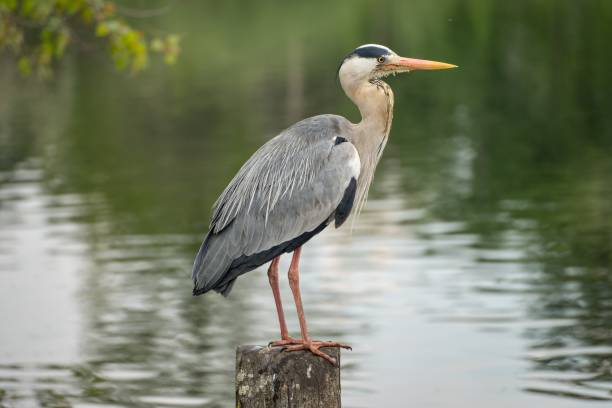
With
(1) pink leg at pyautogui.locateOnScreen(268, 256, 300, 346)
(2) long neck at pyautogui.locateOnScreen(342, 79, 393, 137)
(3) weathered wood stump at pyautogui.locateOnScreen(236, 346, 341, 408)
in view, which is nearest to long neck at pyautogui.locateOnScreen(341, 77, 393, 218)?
(2) long neck at pyautogui.locateOnScreen(342, 79, 393, 137)

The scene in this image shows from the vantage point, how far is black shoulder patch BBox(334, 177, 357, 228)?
23.4 feet

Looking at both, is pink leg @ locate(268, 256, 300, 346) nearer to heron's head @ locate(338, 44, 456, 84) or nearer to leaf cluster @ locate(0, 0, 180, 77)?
A: heron's head @ locate(338, 44, 456, 84)

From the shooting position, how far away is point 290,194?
23.5 ft

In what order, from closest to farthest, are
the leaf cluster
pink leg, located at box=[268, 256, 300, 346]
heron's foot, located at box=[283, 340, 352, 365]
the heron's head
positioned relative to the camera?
heron's foot, located at box=[283, 340, 352, 365] < pink leg, located at box=[268, 256, 300, 346] < the heron's head < the leaf cluster

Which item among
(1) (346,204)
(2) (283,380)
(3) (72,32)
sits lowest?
(2) (283,380)

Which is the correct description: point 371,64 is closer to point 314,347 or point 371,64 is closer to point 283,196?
point 283,196

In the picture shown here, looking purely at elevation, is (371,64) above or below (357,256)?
above

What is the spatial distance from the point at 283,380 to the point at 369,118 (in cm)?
A: 168

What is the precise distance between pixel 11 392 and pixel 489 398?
423cm

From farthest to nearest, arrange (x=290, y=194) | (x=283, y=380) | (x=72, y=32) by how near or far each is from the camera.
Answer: (x=72, y=32), (x=290, y=194), (x=283, y=380)

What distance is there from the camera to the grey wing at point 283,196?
7098mm

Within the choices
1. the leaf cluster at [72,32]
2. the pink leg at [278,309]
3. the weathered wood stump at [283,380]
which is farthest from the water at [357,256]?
the weathered wood stump at [283,380]

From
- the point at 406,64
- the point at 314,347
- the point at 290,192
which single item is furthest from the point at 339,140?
the point at 314,347

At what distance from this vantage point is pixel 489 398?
36.6 ft
